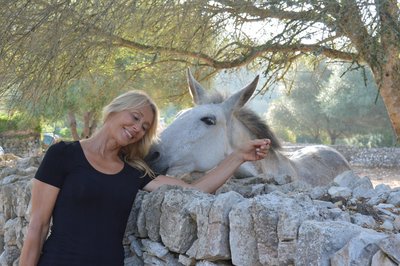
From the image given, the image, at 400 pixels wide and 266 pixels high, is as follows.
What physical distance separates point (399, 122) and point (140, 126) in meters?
4.81

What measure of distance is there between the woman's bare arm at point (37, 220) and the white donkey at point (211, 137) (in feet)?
4.07

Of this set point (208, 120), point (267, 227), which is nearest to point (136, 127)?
point (267, 227)

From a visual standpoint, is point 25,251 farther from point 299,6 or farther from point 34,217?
point 299,6

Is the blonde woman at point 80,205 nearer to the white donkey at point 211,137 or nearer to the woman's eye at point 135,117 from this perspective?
the woman's eye at point 135,117

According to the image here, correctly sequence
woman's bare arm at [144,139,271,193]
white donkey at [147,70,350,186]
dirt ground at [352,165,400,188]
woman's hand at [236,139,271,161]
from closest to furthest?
woman's bare arm at [144,139,271,193] < woman's hand at [236,139,271,161] < white donkey at [147,70,350,186] < dirt ground at [352,165,400,188]

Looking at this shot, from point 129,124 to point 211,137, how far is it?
155cm

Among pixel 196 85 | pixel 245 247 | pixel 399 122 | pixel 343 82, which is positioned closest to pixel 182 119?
pixel 196 85

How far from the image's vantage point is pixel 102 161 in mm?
2943

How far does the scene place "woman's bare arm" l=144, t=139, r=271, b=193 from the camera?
3.19 meters

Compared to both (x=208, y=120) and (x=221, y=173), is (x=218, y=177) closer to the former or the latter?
(x=221, y=173)

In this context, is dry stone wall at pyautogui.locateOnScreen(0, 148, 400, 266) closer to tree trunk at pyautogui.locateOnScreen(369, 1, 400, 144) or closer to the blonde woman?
the blonde woman

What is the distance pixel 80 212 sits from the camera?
9.08 ft

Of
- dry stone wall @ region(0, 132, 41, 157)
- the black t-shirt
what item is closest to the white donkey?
the black t-shirt

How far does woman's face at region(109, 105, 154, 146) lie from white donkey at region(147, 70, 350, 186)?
2.93 ft
